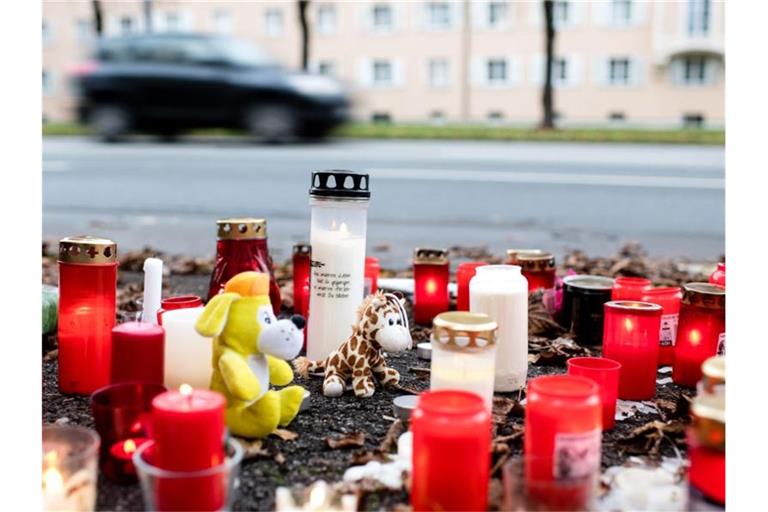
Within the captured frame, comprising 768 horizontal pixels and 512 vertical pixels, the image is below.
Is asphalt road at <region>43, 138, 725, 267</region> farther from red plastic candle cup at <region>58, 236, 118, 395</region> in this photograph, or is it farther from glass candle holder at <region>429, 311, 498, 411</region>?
glass candle holder at <region>429, 311, 498, 411</region>

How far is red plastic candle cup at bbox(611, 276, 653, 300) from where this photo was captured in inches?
92.8

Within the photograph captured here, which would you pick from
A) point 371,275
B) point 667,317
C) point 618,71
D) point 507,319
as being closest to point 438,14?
point 618,71

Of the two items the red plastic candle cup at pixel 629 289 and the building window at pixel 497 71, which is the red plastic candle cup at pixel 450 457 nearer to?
the red plastic candle cup at pixel 629 289

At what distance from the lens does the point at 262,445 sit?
167cm

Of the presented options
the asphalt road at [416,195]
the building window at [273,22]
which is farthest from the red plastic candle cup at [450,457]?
the building window at [273,22]

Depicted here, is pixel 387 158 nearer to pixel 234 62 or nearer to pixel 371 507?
pixel 234 62

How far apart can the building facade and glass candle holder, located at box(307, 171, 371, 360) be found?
2432 cm

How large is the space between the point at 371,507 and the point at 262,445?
326 millimetres

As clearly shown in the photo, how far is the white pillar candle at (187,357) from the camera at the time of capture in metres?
1.76

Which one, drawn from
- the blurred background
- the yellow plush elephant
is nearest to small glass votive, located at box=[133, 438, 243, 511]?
the yellow plush elephant

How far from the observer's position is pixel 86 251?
6.20 ft

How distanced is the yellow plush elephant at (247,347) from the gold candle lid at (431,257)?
1064mm
